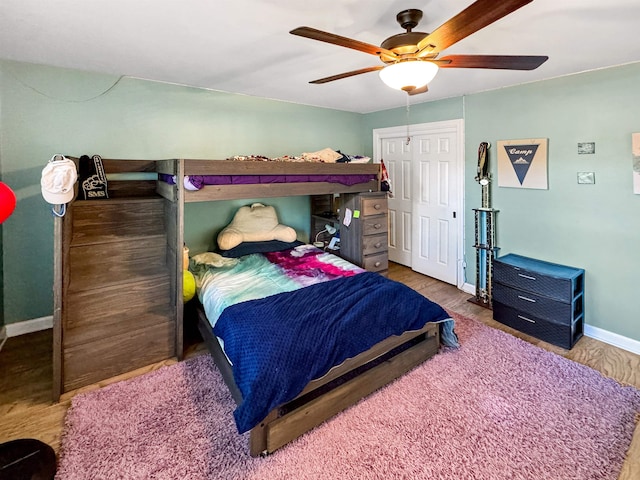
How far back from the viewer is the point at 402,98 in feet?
12.7

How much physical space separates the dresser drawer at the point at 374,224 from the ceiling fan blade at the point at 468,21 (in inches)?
82.2

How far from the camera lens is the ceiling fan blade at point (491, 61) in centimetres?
154

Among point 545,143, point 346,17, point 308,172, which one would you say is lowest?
point 308,172

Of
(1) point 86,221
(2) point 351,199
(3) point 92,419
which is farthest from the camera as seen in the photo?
(2) point 351,199

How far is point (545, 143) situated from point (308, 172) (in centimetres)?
219

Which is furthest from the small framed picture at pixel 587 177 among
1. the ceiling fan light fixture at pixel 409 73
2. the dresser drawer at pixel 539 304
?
the ceiling fan light fixture at pixel 409 73

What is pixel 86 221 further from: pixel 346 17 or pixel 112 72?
pixel 346 17

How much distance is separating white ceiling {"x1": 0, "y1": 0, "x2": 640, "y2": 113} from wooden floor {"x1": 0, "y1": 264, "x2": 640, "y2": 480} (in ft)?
7.35

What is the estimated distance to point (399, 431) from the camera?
6.07 feet

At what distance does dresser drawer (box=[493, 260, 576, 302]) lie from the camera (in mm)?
2691

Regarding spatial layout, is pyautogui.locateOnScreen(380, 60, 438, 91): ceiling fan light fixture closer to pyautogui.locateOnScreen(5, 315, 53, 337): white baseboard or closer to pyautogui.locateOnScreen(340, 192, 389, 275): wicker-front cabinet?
pyautogui.locateOnScreen(340, 192, 389, 275): wicker-front cabinet

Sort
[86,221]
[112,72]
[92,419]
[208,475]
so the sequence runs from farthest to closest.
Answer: [112,72] → [86,221] → [92,419] → [208,475]

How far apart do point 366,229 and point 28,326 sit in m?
3.24

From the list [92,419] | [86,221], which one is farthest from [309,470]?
[86,221]
